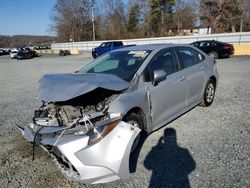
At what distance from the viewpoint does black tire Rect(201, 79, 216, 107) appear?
17.2ft

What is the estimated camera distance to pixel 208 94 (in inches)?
213

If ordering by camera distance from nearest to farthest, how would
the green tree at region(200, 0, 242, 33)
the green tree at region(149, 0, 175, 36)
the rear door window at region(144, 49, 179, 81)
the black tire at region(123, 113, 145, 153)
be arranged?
the black tire at region(123, 113, 145, 153) < the rear door window at region(144, 49, 179, 81) < the green tree at region(200, 0, 242, 33) < the green tree at region(149, 0, 175, 36)

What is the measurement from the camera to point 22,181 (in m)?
2.97

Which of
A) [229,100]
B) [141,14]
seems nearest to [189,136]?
[229,100]

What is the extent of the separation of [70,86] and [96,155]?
993mm

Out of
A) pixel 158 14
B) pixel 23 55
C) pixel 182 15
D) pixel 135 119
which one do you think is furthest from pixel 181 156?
pixel 182 15

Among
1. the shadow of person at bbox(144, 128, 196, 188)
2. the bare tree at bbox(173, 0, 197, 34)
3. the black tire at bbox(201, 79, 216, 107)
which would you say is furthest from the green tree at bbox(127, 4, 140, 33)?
the shadow of person at bbox(144, 128, 196, 188)

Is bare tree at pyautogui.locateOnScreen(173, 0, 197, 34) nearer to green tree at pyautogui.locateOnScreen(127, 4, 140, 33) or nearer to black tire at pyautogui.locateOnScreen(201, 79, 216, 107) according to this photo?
green tree at pyautogui.locateOnScreen(127, 4, 140, 33)

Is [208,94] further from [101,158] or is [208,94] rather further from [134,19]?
[134,19]

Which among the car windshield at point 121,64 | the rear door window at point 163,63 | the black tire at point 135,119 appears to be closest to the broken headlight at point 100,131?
the black tire at point 135,119

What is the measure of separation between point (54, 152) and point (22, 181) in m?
0.73

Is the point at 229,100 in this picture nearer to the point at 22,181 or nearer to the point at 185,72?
the point at 185,72

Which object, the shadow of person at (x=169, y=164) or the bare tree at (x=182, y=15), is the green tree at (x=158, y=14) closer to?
the bare tree at (x=182, y=15)

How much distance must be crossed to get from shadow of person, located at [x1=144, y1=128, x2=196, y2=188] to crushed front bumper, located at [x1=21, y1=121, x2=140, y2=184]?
1.86ft
